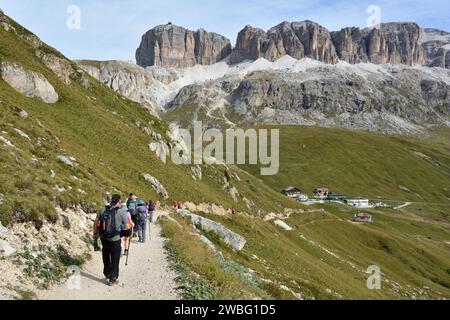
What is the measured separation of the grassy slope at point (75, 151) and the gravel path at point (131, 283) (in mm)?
3757

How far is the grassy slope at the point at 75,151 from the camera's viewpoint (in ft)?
65.6

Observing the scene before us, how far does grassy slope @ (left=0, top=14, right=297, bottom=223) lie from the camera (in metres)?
20.0

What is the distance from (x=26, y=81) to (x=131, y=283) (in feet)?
136

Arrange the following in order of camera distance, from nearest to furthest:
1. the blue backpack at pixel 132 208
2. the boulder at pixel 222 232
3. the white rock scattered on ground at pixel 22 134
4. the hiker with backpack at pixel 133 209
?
the hiker with backpack at pixel 133 209 < the blue backpack at pixel 132 208 < the white rock scattered on ground at pixel 22 134 < the boulder at pixel 222 232

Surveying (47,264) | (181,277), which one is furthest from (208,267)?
(47,264)

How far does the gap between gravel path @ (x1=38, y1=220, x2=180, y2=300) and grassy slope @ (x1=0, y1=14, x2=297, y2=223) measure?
3.76m

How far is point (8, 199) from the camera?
16.8 meters

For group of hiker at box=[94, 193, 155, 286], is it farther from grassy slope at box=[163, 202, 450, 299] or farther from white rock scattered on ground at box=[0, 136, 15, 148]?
white rock scattered on ground at box=[0, 136, 15, 148]

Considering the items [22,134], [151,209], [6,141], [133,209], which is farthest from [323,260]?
[6,141]

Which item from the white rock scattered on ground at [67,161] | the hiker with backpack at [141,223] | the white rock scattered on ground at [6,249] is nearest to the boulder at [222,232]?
the white rock scattered on ground at [67,161]

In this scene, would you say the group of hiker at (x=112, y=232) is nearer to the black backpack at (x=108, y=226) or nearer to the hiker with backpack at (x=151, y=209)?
the black backpack at (x=108, y=226)

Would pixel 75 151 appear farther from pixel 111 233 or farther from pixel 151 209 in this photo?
pixel 111 233
